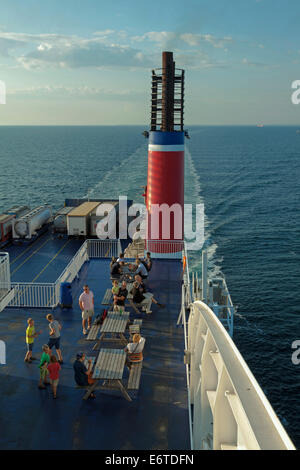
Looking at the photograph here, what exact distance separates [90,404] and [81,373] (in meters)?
0.72

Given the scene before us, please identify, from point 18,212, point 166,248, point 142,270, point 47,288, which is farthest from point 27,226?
point 142,270

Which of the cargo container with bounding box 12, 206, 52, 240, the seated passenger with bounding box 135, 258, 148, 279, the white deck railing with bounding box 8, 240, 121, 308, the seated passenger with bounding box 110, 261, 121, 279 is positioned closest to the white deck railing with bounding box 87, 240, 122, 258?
the white deck railing with bounding box 8, 240, 121, 308

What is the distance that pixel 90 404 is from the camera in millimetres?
9672

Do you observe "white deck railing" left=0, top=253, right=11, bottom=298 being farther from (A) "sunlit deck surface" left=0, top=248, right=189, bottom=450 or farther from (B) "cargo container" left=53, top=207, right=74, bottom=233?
(B) "cargo container" left=53, top=207, right=74, bottom=233

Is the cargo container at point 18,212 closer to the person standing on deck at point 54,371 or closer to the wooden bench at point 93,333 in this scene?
the wooden bench at point 93,333

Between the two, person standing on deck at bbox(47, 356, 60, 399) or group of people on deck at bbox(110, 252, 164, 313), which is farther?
group of people on deck at bbox(110, 252, 164, 313)

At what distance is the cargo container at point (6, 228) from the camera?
2444cm

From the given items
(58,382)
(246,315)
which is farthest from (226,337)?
(246,315)

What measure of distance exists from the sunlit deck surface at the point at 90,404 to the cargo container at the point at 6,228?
11.4 metres

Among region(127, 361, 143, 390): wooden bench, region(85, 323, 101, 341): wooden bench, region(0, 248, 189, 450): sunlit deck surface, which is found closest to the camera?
region(0, 248, 189, 450): sunlit deck surface

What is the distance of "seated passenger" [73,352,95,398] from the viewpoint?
31.0ft

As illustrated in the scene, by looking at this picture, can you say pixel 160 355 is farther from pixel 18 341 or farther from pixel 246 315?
pixel 246 315

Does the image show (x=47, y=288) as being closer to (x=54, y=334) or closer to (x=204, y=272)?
(x=54, y=334)

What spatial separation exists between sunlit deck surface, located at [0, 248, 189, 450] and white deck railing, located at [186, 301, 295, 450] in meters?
1.04
